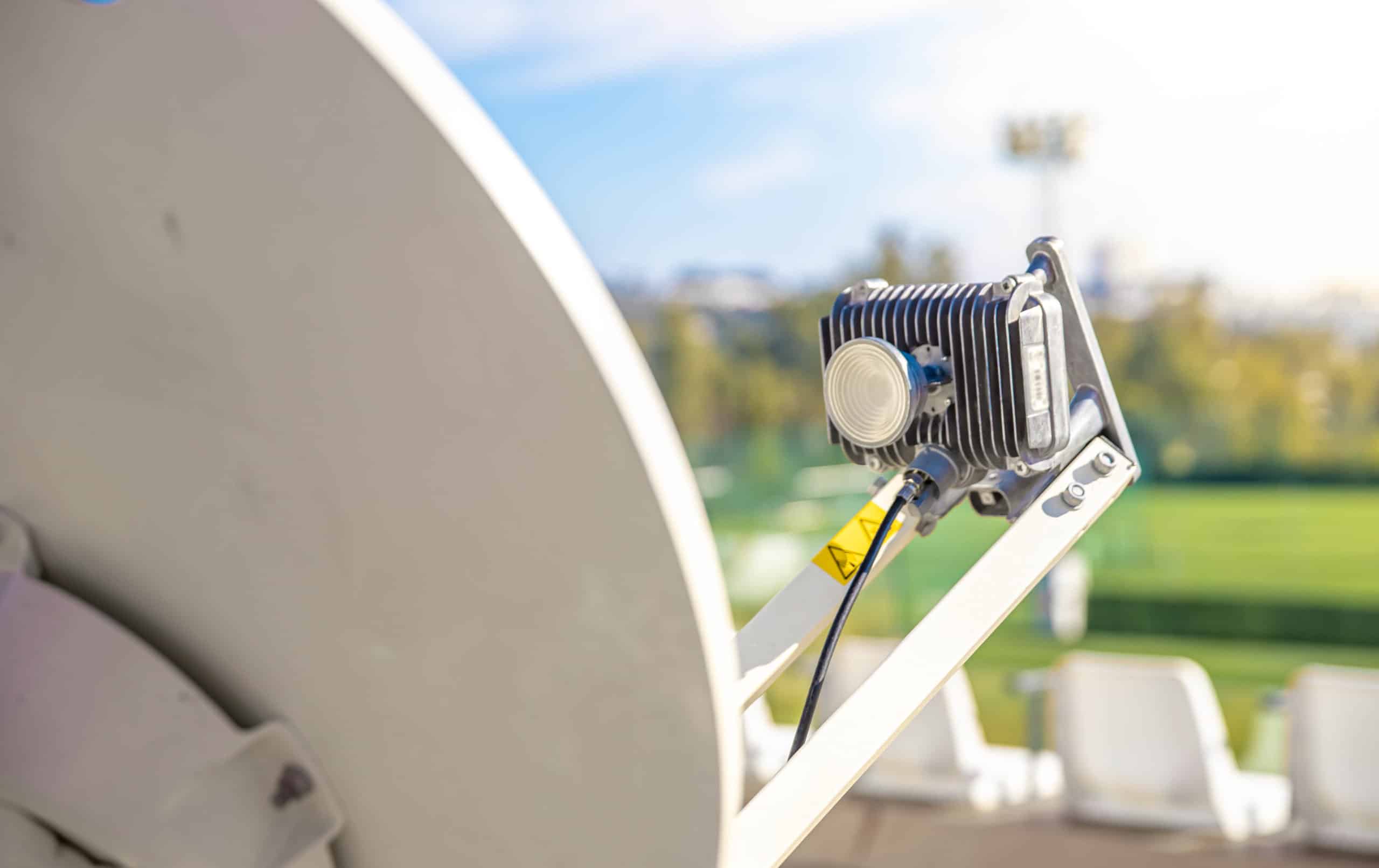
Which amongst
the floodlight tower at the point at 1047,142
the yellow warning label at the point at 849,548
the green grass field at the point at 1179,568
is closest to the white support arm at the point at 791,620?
the yellow warning label at the point at 849,548

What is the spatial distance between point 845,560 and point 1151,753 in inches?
93.9

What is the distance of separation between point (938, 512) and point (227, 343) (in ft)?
2.18

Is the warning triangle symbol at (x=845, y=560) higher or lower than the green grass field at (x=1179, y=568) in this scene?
higher

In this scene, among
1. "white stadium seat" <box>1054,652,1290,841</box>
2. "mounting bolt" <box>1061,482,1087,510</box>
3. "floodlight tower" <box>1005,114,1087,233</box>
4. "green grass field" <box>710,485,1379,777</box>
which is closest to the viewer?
"mounting bolt" <box>1061,482,1087,510</box>

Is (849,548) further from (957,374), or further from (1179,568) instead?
(1179,568)

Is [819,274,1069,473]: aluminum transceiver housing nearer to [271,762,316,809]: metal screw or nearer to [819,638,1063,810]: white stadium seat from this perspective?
[271,762,316,809]: metal screw

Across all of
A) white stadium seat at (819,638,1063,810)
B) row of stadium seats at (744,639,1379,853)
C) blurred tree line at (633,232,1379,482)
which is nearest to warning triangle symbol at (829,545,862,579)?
row of stadium seats at (744,639,1379,853)

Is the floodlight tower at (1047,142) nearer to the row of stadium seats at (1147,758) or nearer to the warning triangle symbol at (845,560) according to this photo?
the row of stadium seats at (1147,758)

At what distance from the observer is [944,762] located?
3.53 meters

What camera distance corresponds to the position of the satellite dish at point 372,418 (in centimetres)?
58

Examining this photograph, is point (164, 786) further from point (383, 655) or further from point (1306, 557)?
point (1306, 557)

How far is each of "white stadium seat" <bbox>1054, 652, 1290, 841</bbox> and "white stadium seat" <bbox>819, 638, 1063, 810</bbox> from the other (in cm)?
26

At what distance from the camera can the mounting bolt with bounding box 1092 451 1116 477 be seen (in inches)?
43.4

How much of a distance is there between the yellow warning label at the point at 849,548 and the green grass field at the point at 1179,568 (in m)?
2.68
